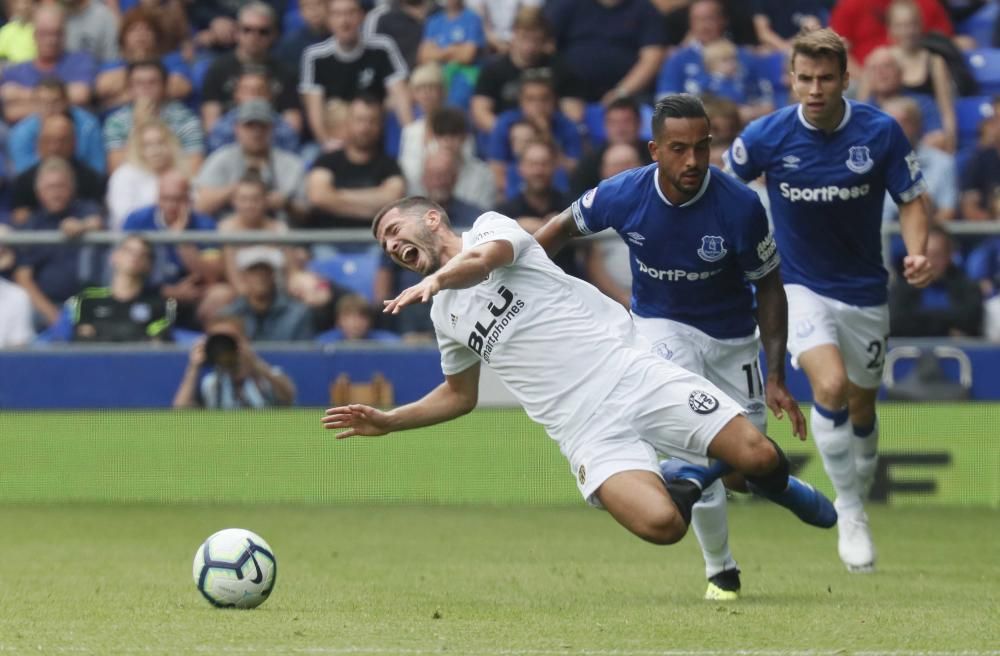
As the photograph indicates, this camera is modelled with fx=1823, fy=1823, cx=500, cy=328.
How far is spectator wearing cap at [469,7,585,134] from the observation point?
15875 millimetres

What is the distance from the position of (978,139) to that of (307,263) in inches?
230

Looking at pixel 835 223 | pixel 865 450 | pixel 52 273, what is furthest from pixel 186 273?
pixel 835 223

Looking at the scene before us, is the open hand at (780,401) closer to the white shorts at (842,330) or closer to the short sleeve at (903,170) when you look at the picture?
the white shorts at (842,330)

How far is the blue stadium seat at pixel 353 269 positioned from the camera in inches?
545

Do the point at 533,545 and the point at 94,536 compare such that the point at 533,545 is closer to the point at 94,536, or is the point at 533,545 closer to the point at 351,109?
the point at 94,536

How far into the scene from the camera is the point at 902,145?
891 cm

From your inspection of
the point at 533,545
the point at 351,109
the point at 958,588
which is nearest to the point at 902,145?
the point at 958,588

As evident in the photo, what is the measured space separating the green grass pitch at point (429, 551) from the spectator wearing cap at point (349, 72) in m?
3.99

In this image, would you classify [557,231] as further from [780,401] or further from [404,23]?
[404,23]

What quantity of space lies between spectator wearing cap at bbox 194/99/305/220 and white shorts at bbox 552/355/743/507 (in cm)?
832

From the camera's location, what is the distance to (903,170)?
888 cm

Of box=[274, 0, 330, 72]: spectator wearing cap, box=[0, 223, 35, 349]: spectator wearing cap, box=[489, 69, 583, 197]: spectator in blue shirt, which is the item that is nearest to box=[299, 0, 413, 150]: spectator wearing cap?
box=[274, 0, 330, 72]: spectator wearing cap

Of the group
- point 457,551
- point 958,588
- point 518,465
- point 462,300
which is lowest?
point 518,465

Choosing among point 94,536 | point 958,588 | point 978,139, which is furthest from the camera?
→ point 978,139
